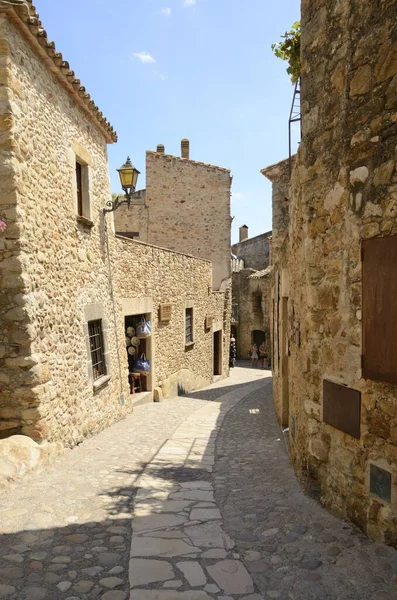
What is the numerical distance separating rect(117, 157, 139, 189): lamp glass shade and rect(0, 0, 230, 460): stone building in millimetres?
441

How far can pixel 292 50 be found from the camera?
16.0 ft

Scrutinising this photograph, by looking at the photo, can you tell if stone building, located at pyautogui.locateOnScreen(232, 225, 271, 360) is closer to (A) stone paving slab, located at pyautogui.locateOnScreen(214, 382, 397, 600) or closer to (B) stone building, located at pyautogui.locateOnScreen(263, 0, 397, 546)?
(A) stone paving slab, located at pyautogui.locateOnScreen(214, 382, 397, 600)

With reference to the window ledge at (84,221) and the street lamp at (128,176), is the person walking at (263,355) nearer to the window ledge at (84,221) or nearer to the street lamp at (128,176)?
the street lamp at (128,176)

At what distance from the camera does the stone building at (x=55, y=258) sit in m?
4.86

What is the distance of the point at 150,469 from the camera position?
200 inches

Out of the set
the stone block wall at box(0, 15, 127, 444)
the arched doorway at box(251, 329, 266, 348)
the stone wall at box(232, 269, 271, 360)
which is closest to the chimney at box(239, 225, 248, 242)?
the stone wall at box(232, 269, 271, 360)

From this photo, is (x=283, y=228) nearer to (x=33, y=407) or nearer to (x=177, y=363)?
(x=177, y=363)

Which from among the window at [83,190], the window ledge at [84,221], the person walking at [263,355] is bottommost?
the person walking at [263,355]

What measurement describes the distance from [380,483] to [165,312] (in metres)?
8.51

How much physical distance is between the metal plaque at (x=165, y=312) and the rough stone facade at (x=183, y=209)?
21.2 ft

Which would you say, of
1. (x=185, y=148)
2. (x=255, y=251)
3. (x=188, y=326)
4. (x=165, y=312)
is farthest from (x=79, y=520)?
(x=255, y=251)

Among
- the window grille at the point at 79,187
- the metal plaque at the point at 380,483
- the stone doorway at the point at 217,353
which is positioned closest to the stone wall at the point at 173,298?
the stone doorway at the point at 217,353

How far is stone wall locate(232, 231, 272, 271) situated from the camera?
105 ft

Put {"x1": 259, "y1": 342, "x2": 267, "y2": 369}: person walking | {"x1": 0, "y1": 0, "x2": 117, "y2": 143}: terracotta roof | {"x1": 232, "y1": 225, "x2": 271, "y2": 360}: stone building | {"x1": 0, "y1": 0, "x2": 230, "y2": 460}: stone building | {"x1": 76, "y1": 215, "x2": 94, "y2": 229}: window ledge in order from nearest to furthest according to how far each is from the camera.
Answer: {"x1": 0, "y1": 0, "x2": 117, "y2": 143}: terracotta roof → {"x1": 0, "y1": 0, "x2": 230, "y2": 460}: stone building → {"x1": 76, "y1": 215, "x2": 94, "y2": 229}: window ledge → {"x1": 259, "y1": 342, "x2": 267, "y2": 369}: person walking → {"x1": 232, "y1": 225, "x2": 271, "y2": 360}: stone building
